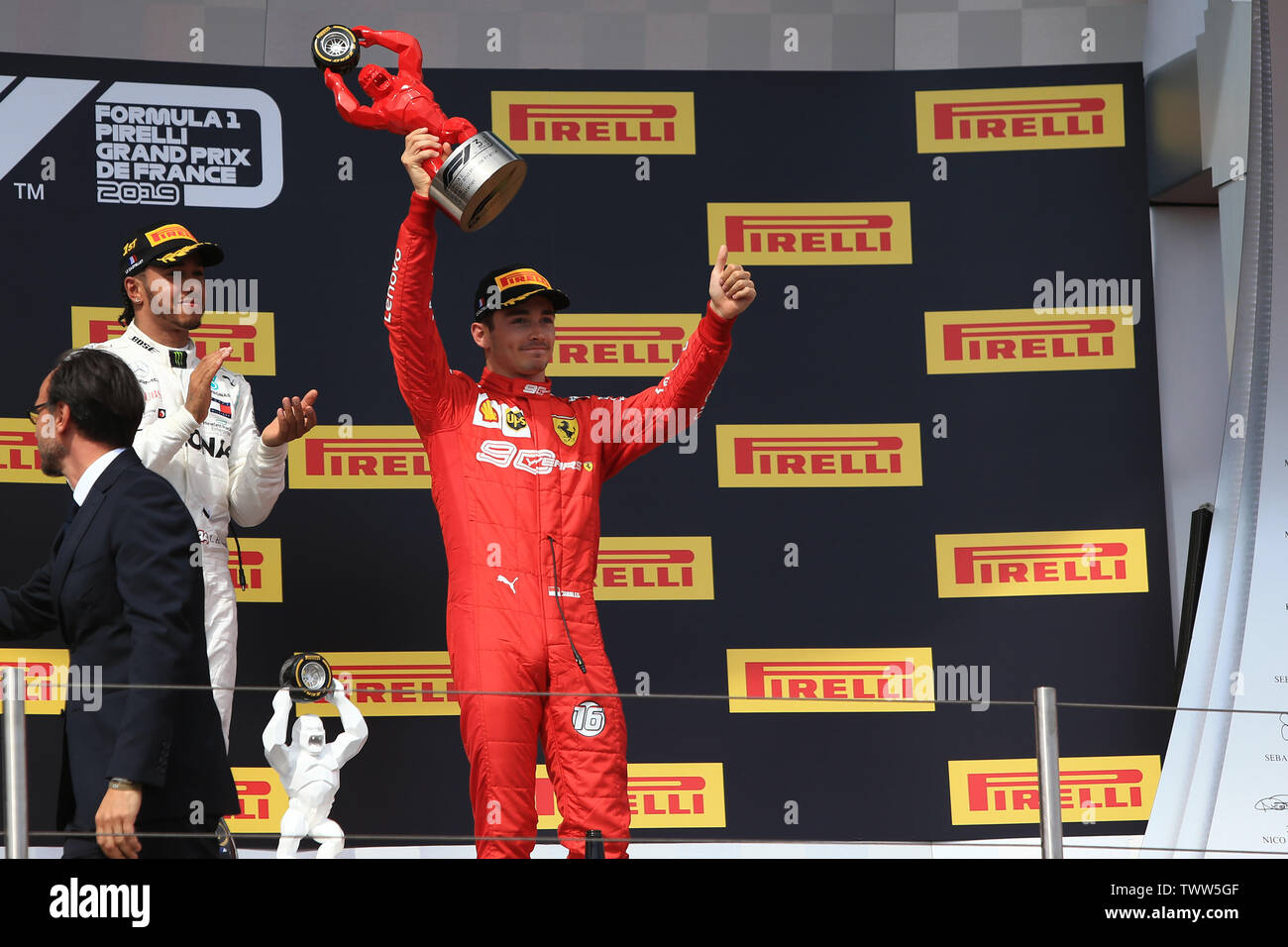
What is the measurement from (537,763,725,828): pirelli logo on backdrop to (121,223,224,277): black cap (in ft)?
5.14

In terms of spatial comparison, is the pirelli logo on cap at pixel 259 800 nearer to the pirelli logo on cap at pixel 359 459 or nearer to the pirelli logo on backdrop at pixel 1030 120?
the pirelli logo on cap at pixel 359 459

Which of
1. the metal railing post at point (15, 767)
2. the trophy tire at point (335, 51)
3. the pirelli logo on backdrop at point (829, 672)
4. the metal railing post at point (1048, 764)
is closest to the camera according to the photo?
the metal railing post at point (15, 767)

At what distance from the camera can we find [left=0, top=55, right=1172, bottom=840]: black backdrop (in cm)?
405

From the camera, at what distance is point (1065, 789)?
13.5ft

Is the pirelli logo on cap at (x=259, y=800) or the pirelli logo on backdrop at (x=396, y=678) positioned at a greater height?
the pirelli logo on backdrop at (x=396, y=678)

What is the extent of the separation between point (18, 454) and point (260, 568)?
0.65 meters

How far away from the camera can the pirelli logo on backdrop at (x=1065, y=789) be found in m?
4.10

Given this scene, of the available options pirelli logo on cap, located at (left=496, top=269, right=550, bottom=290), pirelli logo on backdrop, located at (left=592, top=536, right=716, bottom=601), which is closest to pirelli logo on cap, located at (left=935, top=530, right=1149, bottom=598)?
pirelli logo on backdrop, located at (left=592, top=536, right=716, bottom=601)

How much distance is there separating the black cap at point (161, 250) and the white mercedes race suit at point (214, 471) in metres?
0.14

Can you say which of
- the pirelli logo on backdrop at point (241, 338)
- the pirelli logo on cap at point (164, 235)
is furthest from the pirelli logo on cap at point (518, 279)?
the pirelli logo on backdrop at point (241, 338)

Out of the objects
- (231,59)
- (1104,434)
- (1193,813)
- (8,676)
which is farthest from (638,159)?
(8,676)

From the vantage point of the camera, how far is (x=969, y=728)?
4.14 meters

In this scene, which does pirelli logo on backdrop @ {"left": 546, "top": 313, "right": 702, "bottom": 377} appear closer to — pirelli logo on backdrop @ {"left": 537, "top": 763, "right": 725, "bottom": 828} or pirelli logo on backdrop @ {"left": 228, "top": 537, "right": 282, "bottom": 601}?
pirelli logo on backdrop @ {"left": 228, "top": 537, "right": 282, "bottom": 601}

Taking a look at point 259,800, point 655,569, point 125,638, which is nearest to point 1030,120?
point 655,569
